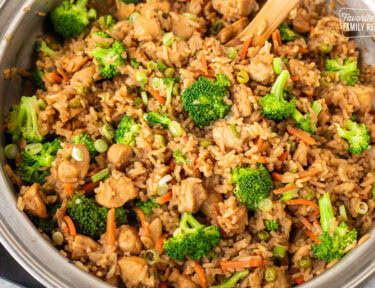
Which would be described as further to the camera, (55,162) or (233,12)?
(233,12)

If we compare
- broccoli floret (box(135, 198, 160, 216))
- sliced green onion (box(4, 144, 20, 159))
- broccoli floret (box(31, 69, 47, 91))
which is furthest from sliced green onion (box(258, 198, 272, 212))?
broccoli floret (box(31, 69, 47, 91))

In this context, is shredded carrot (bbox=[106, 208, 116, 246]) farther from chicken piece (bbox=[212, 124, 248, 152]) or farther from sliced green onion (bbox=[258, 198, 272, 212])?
sliced green onion (bbox=[258, 198, 272, 212])

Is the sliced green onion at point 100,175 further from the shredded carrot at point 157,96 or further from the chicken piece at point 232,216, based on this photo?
the chicken piece at point 232,216

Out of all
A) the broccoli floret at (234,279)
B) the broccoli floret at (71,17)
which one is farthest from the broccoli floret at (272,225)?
the broccoli floret at (71,17)

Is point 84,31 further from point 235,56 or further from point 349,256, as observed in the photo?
point 349,256

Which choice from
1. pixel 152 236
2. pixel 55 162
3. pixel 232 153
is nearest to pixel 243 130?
pixel 232 153

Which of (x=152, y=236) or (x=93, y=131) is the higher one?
(x=93, y=131)

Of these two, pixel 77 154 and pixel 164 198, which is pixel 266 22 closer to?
pixel 164 198
